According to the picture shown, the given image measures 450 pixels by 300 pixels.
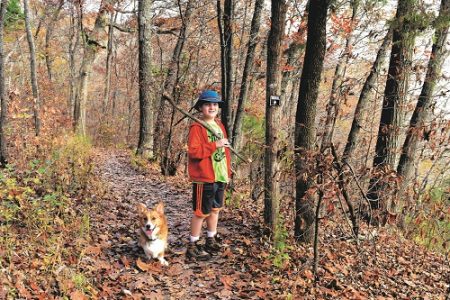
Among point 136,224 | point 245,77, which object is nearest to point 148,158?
point 245,77

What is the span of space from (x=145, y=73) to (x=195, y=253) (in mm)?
8433

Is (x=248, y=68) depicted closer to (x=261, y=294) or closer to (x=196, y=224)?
(x=196, y=224)

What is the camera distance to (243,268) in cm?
512

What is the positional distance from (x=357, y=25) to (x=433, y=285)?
9.00 metres

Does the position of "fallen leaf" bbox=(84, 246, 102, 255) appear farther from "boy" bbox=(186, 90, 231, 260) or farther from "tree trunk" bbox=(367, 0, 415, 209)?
"tree trunk" bbox=(367, 0, 415, 209)

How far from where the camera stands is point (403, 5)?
700 centimetres

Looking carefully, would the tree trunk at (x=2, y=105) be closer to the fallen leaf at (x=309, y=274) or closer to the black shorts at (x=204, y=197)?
the black shorts at (x=204, y=197)

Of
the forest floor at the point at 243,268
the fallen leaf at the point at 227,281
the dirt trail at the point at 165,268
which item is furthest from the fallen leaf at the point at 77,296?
the fallen leaf at the point at 227,281

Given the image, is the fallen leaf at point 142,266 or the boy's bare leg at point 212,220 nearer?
the fallen leaf at point 142,266

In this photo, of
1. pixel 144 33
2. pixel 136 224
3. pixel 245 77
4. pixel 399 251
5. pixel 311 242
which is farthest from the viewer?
pixel 144 33

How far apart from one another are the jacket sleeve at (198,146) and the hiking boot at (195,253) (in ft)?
4.50

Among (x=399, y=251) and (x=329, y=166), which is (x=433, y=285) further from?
(x=329, y=166)

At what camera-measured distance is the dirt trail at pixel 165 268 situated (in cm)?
443

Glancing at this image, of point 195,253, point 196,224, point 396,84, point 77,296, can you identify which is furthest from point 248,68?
point 77,296
